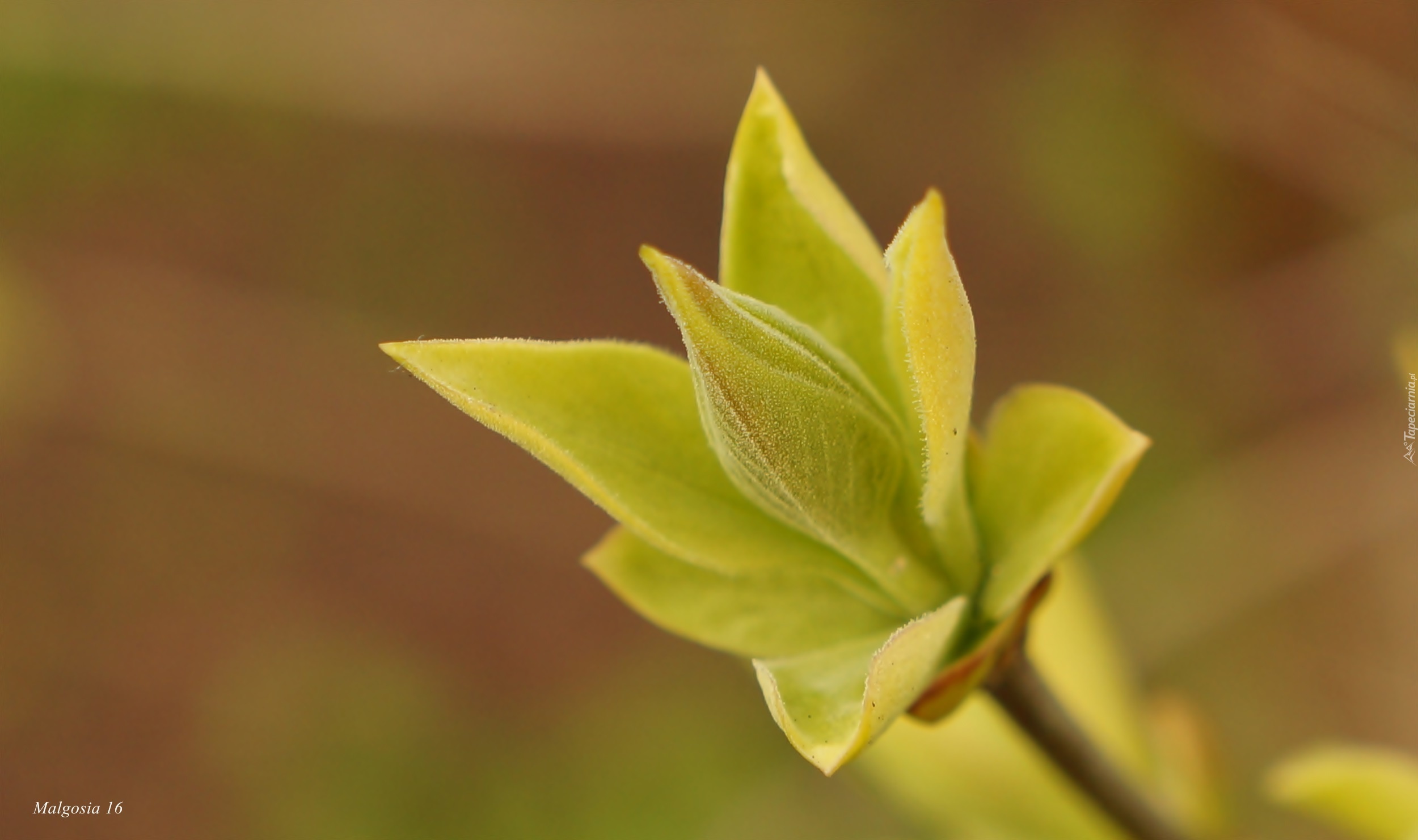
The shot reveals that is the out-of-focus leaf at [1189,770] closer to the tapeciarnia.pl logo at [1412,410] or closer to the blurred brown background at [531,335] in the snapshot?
the tapeciarnia.pl logo at [1412,410]

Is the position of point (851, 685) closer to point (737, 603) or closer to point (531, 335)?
point (737, 603)

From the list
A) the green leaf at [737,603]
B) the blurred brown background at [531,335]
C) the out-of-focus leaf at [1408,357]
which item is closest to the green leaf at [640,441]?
the green leaf at [737,603]

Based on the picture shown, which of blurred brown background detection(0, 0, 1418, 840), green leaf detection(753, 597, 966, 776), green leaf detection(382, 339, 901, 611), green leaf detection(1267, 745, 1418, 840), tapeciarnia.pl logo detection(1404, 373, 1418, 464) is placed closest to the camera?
green leaf detection(753, 597, 966, 776)

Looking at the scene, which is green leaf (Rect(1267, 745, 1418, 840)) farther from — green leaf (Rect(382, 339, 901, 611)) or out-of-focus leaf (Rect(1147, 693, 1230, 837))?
green leaf (Rect(382, 339, 901, 611))

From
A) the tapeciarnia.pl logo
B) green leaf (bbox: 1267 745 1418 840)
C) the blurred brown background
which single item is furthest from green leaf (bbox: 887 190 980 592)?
the blurred brown background

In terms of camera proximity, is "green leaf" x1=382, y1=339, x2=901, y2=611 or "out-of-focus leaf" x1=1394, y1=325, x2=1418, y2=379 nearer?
"green leaf" x1=382, y1=339, x2=901, y2=611

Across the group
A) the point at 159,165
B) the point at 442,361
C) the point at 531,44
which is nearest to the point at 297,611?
the point at 159,165

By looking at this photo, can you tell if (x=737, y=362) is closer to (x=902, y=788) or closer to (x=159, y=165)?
(x=902, y=788)
